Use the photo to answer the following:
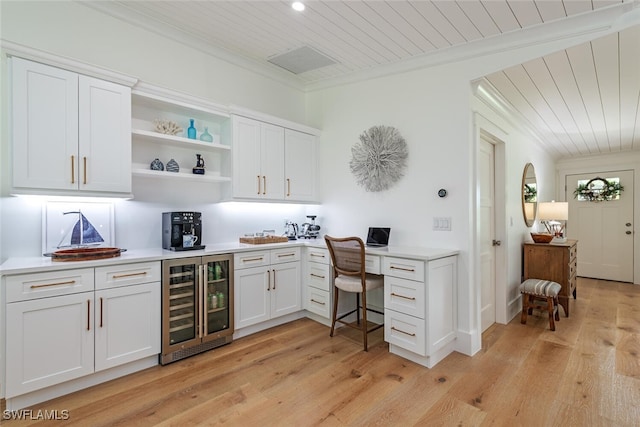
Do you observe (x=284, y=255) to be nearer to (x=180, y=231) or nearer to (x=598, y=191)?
(x=180, y=231)

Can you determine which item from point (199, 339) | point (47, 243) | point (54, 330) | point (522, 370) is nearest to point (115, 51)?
point (47, 243)

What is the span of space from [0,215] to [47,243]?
34 centimetres

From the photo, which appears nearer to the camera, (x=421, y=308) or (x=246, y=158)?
(x=421, y=308)

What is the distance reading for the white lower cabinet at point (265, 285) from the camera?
3.08 metres

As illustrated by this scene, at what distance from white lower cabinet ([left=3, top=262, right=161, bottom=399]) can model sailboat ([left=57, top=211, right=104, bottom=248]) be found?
485mm

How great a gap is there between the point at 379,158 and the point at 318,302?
1.74 m

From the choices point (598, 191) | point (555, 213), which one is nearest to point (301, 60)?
point (555, 213)

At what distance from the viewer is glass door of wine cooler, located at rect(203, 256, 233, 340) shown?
2.82 metres

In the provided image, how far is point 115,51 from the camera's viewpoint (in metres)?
2.73

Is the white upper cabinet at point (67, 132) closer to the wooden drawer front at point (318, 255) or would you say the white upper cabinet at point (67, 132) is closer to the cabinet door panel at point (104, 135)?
the cabinet door panel at point (104, 135)

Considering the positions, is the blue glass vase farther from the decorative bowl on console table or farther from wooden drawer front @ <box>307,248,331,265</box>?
the decorative bowl on console table

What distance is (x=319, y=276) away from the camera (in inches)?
137

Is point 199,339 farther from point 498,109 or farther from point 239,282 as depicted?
point 498,109

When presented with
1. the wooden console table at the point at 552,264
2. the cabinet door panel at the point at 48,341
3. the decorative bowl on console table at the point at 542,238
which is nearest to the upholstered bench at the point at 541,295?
the wooden console table at the point at 552,264
